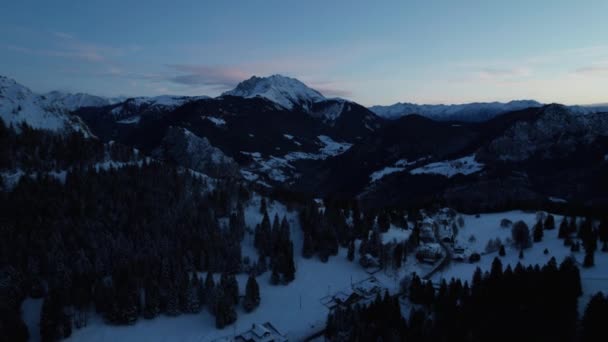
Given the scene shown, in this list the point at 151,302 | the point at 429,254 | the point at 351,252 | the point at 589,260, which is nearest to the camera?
the point at 151,302

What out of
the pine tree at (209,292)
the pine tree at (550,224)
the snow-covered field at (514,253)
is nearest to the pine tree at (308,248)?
the pine tree at (209,292)

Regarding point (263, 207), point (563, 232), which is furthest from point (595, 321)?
point (263, 207)

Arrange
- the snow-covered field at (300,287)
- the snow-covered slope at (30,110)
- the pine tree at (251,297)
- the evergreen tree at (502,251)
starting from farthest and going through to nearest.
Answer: the snow-covered slope at (30,110)
the evergreen tree at (502,251)
the pine tree at (251,297)
the snow-covered field at (300,287)

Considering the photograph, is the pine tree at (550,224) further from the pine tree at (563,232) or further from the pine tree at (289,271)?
the pine tree at (289,271)

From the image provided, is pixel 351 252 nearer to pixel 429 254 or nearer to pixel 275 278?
pixel 429 254

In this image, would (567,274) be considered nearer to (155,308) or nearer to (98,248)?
(155,308)

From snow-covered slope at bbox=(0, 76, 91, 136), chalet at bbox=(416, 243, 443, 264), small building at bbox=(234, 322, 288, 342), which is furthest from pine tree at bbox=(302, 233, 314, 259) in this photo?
snow-covered slope at bbox=(0, 76, 91, 136)

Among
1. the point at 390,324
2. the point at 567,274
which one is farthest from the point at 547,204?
the point at 390,324
